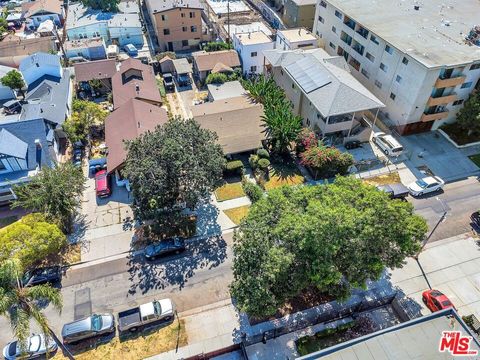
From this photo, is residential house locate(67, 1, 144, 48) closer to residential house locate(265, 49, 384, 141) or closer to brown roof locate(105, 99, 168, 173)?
brown roof locate(105, 99, 168, 173)

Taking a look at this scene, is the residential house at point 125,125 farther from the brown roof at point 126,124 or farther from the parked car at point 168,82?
the parked car at point 168,82

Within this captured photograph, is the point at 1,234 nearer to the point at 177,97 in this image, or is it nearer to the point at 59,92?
the point at 59,92

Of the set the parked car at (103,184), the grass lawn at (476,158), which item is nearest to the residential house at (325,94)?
the grass lawn at (476,158)

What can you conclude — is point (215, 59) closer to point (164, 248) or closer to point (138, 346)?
point (164, 248)

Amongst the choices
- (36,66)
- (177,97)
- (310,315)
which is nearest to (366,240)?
(310,315)

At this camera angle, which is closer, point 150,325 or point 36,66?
point 150,325

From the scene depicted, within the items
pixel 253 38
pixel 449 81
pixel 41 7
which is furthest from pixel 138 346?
pixel 41 7
